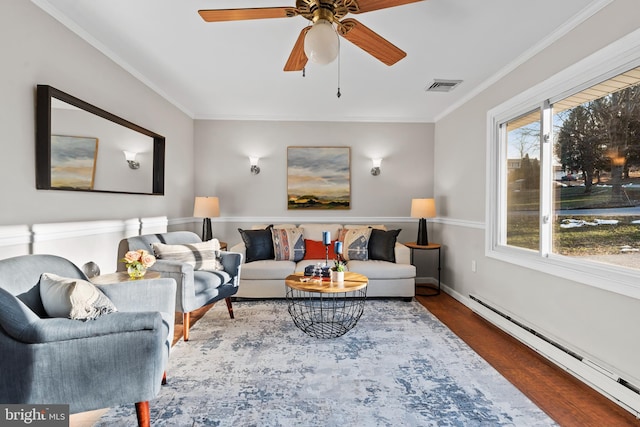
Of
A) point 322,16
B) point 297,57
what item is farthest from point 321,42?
point 297,57

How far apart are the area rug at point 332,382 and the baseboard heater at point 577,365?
497 millimetres

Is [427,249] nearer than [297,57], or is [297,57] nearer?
[297,57]

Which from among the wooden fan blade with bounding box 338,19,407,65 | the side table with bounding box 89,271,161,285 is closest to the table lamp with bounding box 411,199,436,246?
the wooden fan blade with bounding box 338,19,407,65

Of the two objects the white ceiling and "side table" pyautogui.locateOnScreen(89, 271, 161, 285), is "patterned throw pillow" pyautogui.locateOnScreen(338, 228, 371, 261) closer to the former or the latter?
the white ceiling

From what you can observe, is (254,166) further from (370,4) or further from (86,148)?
(370,4)

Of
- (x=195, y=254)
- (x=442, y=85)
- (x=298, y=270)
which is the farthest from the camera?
(x=298, y=270)

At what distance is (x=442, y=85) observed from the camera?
357cm

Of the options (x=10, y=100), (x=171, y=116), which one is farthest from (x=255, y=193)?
(x=10, y=100)

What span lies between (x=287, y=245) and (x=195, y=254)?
1346mm

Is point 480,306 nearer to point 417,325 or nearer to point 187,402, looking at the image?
point 417,325

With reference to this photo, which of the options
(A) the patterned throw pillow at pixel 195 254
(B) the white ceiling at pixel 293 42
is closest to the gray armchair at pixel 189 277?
(A) the patterned throw pillow at pixel 195 254

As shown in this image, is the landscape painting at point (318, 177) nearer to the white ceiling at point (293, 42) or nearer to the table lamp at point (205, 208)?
the white ceiling at point (293, 42)

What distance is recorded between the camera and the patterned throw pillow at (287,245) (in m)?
4.24

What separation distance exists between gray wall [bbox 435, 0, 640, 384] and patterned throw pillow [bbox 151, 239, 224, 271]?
2.75 meters
